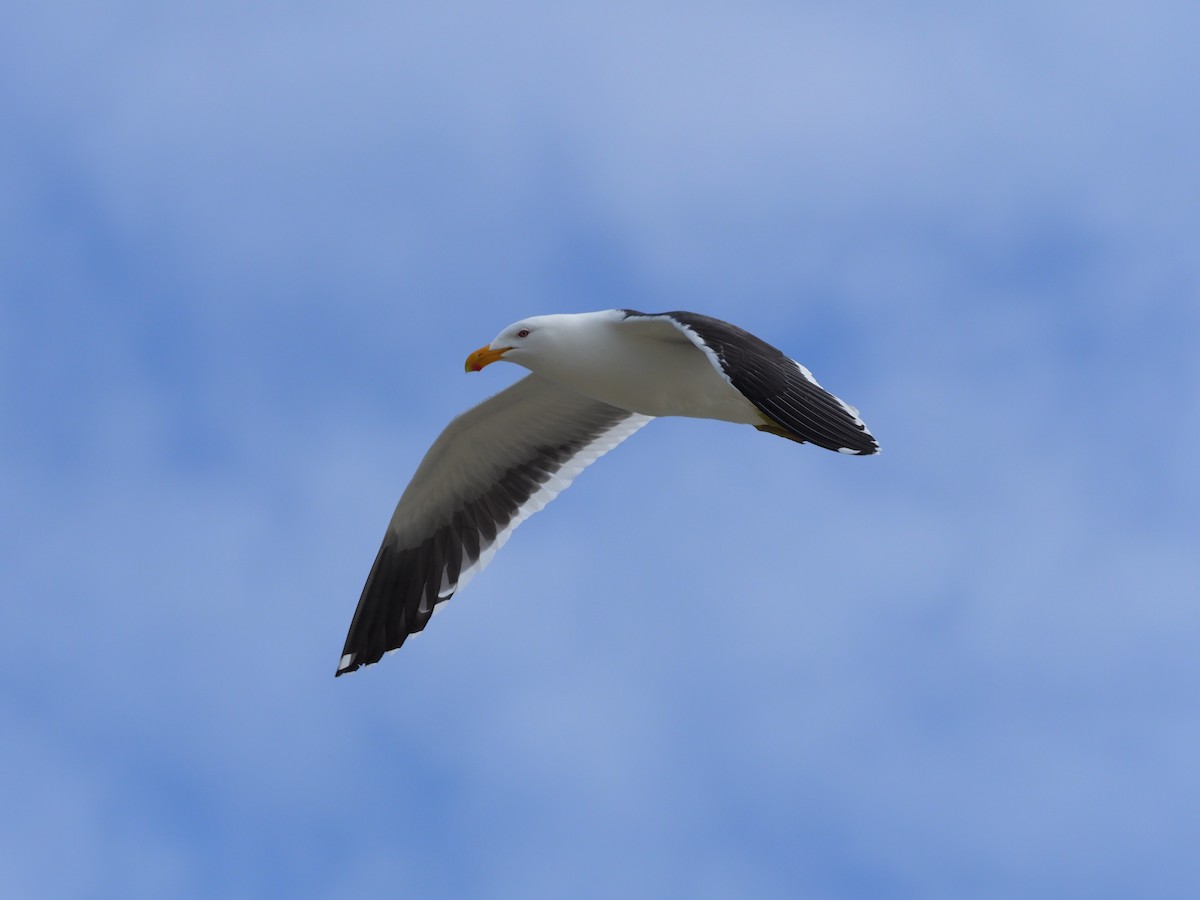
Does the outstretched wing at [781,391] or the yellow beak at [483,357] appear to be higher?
the yellow beak at [483,357]

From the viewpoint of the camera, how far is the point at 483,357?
12.1 meters

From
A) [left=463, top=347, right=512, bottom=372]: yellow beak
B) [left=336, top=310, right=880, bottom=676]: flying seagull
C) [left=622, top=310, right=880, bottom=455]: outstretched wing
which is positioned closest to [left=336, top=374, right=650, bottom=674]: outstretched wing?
[left=336, top=310, right=880, bottom=676]: flying seagull

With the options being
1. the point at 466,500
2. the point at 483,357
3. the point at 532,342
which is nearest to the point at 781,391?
the point at 532,342

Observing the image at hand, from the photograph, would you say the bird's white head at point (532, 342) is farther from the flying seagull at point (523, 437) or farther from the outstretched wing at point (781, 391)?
the outstretched wing at point (781, 391)

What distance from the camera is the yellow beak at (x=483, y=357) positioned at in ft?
39.5

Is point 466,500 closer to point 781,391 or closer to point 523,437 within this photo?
point 523,437

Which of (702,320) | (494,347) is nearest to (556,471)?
(494,347)

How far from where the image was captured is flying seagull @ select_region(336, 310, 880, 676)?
1171 centimetres

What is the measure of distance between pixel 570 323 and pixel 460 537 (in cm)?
277

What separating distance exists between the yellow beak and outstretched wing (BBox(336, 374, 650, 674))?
4.34 ft

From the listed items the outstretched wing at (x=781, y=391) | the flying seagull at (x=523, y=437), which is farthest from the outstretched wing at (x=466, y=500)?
the outstretched wing at (x=781, y=391)

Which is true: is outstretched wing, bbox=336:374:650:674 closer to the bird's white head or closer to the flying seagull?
the flying seagull

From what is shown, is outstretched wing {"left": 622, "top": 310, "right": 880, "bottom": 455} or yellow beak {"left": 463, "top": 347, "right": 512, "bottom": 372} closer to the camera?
outstretched wing {"left": 622, "top": 310, "right": 880, "bottom": 455}

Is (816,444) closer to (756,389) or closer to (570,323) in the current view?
(756,389)
